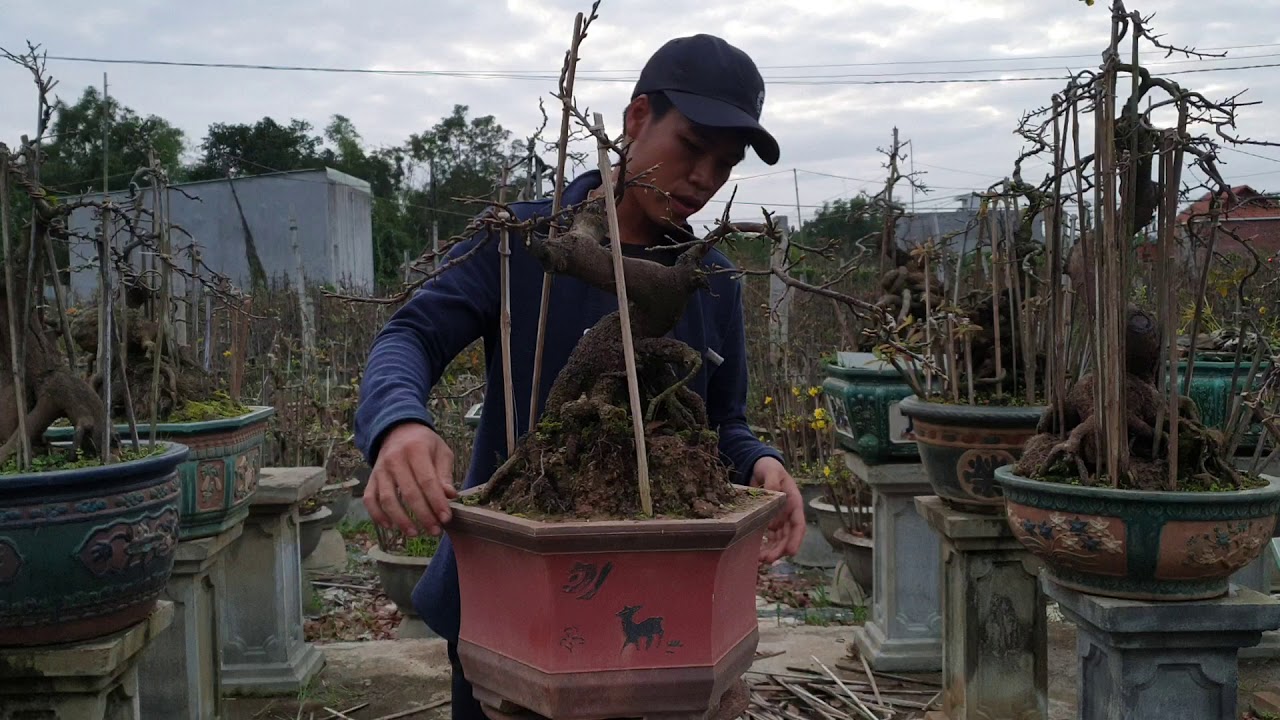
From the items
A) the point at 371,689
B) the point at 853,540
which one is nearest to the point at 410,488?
the point at 371,689

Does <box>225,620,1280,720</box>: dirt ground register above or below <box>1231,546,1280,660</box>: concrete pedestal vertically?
below

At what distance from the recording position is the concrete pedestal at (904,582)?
A: 12.3ft

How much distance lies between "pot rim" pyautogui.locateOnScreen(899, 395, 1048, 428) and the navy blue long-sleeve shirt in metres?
1.32

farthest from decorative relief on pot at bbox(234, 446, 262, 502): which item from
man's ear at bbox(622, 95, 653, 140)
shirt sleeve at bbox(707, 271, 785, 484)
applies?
man's ear at bbox(622, 95, 653, 140)

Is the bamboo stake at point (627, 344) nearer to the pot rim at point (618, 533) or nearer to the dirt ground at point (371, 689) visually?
the pot rim at point (618, 533)

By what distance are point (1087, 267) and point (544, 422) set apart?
145 centimetres

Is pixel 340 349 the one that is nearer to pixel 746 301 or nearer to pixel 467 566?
pixel 746 301

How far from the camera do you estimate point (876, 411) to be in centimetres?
377

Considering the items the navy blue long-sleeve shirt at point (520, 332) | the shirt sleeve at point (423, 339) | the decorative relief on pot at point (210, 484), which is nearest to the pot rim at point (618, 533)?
the shirt sleeve at point (423, 339)

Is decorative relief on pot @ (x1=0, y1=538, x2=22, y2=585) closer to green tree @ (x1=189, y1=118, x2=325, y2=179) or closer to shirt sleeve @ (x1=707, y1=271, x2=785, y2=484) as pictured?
shirt sleeve @ (x1=707, y1=271, x2=785, y2=484)

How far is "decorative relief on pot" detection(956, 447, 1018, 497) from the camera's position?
113 inches

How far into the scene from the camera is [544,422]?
1.30m

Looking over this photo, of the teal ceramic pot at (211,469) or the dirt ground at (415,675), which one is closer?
the teal ceramic pot at (211,469)

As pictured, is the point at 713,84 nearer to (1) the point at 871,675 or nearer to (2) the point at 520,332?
(2) the point at 520,332
